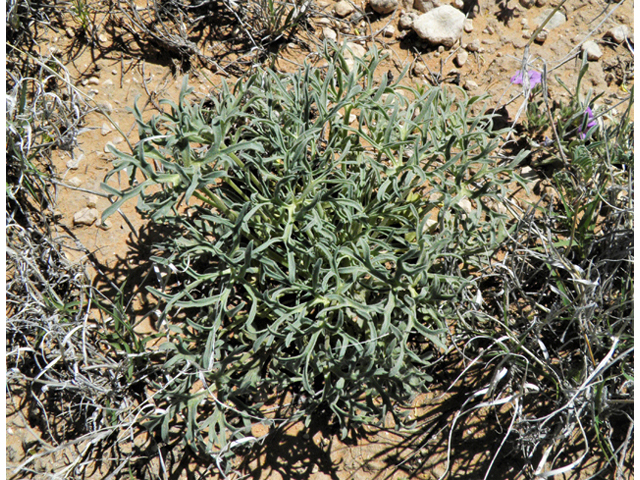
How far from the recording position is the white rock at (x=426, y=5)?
3.06 m

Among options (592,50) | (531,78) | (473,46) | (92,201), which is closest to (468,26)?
(473,46)

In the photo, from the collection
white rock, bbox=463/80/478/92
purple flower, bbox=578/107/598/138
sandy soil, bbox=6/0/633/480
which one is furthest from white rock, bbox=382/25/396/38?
purple flower, bbox=578/107/598/138

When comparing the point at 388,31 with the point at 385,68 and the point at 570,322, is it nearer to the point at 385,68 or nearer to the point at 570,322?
the point at 385,68

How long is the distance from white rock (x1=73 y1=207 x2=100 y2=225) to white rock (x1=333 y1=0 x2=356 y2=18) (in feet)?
5.65

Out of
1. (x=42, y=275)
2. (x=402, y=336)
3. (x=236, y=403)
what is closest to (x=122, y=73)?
(x=42, y=275)

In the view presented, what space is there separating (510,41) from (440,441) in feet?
7.00

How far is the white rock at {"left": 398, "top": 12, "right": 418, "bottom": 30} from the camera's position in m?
3.06

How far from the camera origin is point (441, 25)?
3000mm

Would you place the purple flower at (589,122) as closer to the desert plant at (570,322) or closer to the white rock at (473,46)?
the desert plant at (570,322)

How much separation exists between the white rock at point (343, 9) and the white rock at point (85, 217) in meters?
1.72

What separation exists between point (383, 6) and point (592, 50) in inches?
45.0

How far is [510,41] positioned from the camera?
3029 mm

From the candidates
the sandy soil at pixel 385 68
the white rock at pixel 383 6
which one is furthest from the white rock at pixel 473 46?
the white rock at pixel 383 6

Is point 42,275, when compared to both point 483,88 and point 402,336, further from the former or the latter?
point 483,88
